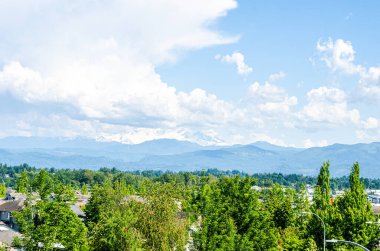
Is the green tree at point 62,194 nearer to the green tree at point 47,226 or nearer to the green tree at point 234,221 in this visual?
the green tree at point 47,226

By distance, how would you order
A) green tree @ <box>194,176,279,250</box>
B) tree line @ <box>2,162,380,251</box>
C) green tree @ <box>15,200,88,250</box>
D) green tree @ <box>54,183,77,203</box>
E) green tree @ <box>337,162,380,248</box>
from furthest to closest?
green tree @ <box>337,162,380,248</box>
green tree @ <box>194,176,279,250</box>
green tree @ <box>54,183,77,203</box>
tree line @ <box>2,162,380,251</box>
green tree @ <box>15,200,88,250</box>

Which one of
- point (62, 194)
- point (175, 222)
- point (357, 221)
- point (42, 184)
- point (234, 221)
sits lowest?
point (234, 221)

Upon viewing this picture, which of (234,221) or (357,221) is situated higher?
(357,221)

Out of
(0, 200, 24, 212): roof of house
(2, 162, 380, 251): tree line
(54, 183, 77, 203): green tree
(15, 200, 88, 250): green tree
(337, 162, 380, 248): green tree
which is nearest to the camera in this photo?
(15, 200, 88, 250): green tree

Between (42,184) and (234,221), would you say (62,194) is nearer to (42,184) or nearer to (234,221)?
(42,184)

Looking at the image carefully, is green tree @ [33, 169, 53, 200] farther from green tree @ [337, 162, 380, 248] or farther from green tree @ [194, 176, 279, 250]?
green tree @ [337, 162, 380, 248]

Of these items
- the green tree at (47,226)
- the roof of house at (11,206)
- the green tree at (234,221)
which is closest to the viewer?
the green tree at (47,226)

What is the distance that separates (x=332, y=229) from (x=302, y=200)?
19194 millimetres

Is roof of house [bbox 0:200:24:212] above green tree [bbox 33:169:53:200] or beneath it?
beneath

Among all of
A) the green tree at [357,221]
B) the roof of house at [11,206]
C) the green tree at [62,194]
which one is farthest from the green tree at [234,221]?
the roof of house at [11,206]

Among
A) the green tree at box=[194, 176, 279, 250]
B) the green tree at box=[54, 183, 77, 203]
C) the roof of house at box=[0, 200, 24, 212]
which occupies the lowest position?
the roof of house at box=[0, 200, 24, 212]

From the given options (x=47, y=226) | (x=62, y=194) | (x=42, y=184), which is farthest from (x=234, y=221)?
(x=47, y=226)

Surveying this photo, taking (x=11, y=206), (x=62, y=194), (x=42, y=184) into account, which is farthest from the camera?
(x=11, y=206)

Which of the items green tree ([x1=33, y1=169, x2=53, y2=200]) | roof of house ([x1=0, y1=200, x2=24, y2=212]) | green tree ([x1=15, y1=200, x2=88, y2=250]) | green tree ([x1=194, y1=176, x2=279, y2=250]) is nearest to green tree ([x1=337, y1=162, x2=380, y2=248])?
green tree ([x1=194, y1=176, x2=279, y2=250])
